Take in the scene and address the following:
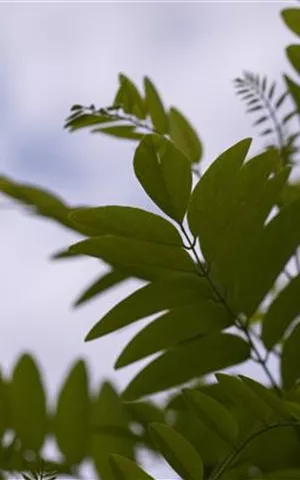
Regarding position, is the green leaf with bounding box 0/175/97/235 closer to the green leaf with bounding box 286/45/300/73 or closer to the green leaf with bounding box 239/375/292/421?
the green leaf with bounding box 286/45/300/73

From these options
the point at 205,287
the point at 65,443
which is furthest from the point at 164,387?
the point at 65,443

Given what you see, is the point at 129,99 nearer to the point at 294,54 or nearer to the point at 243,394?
the point at 294,54

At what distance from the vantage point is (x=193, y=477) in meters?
0.53

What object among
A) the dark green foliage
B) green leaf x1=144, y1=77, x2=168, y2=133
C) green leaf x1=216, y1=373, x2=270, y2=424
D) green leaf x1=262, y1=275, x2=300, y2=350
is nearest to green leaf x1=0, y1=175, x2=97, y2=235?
the dark green foliage

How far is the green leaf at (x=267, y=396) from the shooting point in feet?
1.66

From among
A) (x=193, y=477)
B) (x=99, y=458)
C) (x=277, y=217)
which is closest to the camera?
(x=193, y=477)

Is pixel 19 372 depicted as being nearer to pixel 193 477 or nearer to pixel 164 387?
pixel 164 387

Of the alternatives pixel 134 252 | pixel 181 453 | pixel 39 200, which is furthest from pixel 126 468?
pixel 39 200

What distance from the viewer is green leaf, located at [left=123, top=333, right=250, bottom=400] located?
71 cm

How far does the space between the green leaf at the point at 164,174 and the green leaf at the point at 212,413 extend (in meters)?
0.11

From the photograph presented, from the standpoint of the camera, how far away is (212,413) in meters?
0.57

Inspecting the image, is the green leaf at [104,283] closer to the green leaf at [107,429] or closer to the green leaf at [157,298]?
the green leaf at [107,429]

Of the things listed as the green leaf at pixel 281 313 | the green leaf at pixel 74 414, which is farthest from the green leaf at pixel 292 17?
the green leaf at pixel 74 414

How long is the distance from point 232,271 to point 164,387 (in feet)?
0.34
